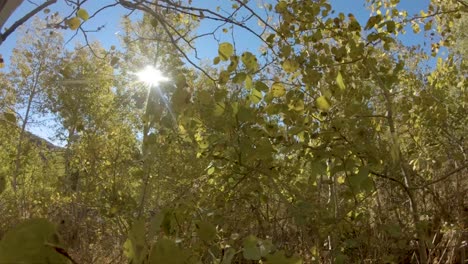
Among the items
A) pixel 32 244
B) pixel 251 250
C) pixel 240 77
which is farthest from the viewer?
pixel 240 77

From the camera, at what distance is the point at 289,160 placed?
6.33 ft

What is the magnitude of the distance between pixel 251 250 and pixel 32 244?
1.36 ft

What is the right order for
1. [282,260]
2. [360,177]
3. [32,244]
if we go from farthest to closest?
[360,177] → [282,260] → [32,244]

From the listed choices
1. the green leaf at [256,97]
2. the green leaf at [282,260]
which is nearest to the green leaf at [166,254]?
the green leaf at [282,260]

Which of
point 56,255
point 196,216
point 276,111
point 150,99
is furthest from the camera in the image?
point 196,216

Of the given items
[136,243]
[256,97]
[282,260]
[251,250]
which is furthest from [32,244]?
[256,97]

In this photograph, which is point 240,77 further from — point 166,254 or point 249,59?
point 166,254

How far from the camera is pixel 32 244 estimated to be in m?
0.35

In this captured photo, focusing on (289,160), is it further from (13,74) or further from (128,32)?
(13,74)


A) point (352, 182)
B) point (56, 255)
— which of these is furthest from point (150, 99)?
point (56, 255)

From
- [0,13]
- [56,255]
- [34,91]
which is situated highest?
[34,91]

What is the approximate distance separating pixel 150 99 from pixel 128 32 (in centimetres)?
788

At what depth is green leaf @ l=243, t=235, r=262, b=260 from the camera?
660mm

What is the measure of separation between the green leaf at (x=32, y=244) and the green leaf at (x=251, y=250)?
36cm
